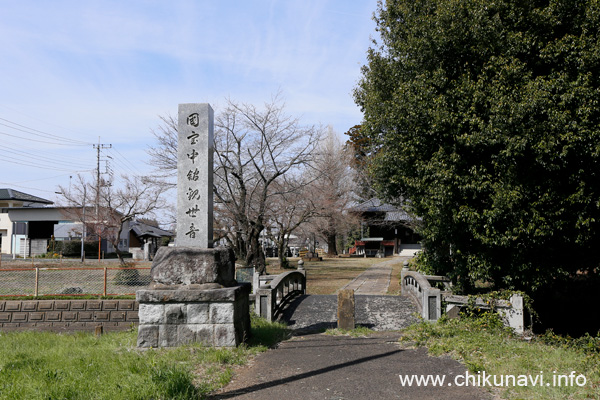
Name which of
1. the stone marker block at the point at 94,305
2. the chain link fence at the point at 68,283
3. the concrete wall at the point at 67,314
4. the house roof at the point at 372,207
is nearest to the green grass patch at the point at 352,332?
the concrete wall at the point at 67,314

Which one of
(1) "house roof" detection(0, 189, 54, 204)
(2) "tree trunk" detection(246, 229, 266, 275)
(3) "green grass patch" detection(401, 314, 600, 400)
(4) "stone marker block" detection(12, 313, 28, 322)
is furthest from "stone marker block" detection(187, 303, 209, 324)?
(1) "house roof" detection(0, 189, 54, 204)

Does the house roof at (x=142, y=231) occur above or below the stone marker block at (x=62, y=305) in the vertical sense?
above

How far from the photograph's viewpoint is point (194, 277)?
723cm

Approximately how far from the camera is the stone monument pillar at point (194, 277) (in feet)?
23.0

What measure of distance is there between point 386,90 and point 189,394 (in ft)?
35.4

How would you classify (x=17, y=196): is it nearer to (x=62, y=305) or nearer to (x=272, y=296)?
(x=62, y=305)

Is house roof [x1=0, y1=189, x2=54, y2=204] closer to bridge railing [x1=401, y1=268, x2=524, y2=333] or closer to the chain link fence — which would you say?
the chain link fence

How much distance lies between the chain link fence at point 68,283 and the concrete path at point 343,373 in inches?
343

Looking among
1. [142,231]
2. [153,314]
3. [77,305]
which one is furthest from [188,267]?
[142,231]

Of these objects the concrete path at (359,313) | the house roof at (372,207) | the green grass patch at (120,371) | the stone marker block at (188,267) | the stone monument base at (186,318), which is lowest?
the concrete path at (359,313)

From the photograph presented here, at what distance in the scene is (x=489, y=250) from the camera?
11352 millimetres

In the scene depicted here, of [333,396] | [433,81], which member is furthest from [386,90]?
[333,396]

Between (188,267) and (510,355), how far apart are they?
4.97 m

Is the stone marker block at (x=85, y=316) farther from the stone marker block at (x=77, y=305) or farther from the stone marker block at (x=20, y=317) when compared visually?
the stone marker block at (x=20, y=317)
